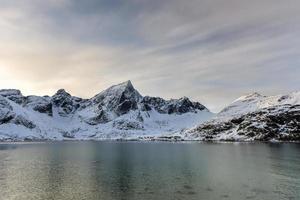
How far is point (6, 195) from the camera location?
78.0 meters

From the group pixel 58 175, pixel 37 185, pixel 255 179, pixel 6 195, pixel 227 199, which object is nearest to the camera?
pixel 227 199

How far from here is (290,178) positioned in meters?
97.3

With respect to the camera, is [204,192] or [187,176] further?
[187,176]

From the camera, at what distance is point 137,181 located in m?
95.3

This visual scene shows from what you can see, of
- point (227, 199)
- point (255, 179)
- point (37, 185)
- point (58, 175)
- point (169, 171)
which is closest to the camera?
point (227, 199)

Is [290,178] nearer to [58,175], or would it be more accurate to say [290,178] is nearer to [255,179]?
[255,179]

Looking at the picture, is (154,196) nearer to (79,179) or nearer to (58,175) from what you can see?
(79,179)

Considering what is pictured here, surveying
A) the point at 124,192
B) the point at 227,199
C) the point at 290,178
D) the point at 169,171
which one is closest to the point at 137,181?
the point at 124,192

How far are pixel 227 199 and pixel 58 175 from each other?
58407 mm

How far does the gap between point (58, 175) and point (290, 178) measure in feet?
230

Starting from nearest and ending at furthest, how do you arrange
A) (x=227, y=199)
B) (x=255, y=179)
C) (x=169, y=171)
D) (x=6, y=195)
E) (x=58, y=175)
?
(x=227, y=199) < (x=6, y=195) < (x=255, y=179) < (x=58, y=175) < (x=169, y=171)

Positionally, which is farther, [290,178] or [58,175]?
[58,175]

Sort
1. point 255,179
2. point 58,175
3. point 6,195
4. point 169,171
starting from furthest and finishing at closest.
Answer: point 169,171 < point 58,175 < point 255,179 < point 6,195

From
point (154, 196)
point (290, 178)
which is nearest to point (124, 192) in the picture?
point (154, 196)
